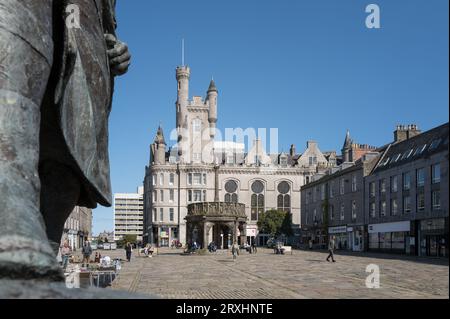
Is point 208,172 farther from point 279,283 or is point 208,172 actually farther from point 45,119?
point 45,119

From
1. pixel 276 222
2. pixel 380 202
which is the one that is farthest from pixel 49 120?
pixel 276 222

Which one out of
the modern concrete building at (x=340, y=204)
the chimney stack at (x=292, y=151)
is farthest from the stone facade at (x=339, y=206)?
the chimney stack at (x=292, y=151)

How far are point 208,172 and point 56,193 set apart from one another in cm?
→ 9355

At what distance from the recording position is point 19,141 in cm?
195

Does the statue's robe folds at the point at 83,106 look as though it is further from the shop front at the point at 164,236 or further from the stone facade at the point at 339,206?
the shop front at the point at 164,236

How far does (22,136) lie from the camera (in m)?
1.97

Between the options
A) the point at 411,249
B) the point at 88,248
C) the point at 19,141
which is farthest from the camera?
the point at 411,249

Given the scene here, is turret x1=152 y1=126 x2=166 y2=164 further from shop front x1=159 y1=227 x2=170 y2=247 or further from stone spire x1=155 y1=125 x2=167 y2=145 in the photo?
shop front x1=159 y1=227 x2=170 y2=247

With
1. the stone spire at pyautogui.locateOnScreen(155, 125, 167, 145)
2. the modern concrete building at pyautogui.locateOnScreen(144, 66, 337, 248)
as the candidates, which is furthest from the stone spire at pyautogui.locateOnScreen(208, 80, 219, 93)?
the stone spire at pyautogui.locateOnScreen(155, 125, 167, 145)

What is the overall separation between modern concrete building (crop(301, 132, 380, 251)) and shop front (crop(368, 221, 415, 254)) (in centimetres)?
228

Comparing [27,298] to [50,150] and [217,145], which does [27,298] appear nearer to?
[50,150]

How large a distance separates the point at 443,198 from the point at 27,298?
1.03 meters

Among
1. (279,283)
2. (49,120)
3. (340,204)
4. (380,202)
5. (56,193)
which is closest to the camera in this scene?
(49,120)
